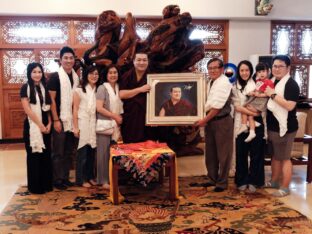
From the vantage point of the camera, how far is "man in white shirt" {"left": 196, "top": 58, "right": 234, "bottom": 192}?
12.2 feet

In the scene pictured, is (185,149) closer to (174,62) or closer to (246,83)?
(174,62)

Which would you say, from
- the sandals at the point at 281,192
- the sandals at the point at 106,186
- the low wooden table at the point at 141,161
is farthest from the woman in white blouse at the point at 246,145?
the sandals at the point at 106,186

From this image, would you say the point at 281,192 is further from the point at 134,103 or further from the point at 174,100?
the point at 134,103

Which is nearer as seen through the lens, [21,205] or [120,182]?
[21,205]

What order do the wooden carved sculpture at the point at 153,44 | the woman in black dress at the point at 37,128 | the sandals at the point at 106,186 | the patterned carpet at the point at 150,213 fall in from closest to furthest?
the patterned carpet at the point at 150,213, the woman in black dress at the point at 37,128, the sandals at the point at 106,186, the wooden carved sculpture at the point at 153,44

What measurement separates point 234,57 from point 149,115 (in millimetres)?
3734

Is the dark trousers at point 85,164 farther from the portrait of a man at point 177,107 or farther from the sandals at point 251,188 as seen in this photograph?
the sandals at point 251,188

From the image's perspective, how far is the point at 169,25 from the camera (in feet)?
15.3

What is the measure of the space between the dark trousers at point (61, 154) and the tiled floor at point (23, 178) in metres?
0.50

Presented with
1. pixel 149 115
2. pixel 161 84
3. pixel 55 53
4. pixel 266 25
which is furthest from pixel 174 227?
pixel 266 25

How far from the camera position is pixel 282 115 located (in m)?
3.64

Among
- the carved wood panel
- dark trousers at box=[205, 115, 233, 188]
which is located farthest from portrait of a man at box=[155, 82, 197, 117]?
the carved wood panel

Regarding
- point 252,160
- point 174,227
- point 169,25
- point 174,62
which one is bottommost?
point 174,227

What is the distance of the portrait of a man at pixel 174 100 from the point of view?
3.86 metres
